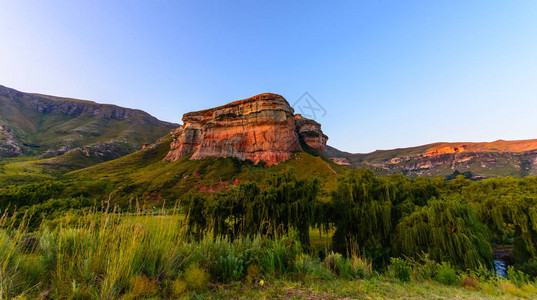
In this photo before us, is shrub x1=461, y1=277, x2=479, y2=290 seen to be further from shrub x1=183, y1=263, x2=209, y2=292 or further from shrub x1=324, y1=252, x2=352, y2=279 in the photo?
shrub x1=183, y1=263, x2=209, y2=292

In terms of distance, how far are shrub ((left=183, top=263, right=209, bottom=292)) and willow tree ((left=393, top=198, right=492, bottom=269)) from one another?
417 inches

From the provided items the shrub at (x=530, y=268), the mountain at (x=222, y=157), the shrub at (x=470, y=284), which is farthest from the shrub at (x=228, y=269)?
the mountain at (x=222, y=157)

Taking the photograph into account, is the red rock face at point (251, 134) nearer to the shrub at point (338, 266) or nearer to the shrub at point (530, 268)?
the shrub at point (530, 268)

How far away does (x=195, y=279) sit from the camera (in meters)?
3.91

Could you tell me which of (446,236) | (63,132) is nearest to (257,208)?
(446,236)

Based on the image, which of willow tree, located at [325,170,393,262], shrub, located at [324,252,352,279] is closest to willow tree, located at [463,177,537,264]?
willow tree, located at [325,170,393,262]

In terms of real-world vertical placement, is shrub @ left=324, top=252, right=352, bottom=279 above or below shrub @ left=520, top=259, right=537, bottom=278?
above

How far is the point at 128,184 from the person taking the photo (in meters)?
53.5

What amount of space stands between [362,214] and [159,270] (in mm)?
12821

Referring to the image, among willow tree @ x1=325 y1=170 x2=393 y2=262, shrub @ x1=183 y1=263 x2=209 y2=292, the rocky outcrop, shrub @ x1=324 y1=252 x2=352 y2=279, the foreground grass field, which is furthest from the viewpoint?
the rocky outcrop

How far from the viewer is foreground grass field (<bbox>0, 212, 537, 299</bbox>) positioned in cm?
309

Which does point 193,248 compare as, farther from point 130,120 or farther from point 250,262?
point 130,120

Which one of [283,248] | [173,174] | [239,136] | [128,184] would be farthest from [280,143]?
[283,248]

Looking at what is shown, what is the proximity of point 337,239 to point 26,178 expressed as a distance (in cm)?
8209
